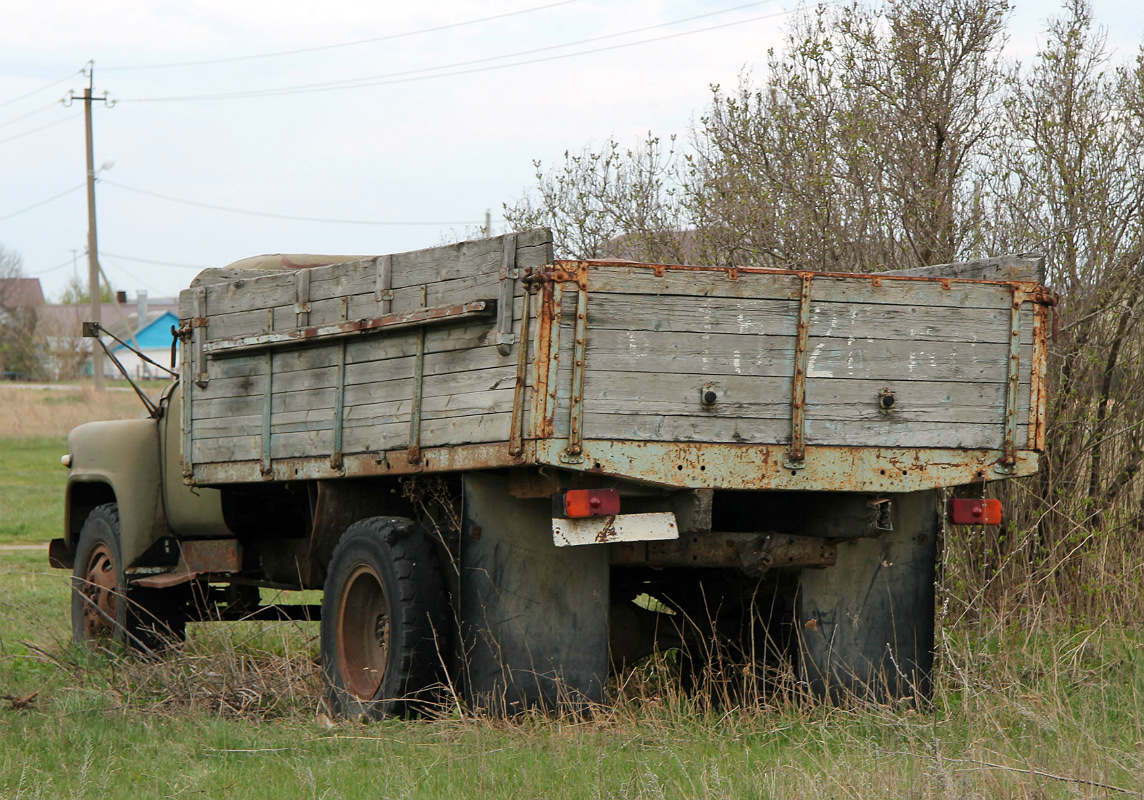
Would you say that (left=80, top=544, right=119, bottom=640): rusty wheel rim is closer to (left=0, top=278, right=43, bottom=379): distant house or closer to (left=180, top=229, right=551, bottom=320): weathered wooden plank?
(left=180, top=229, right=551, bottom=320): weathered wooden plank

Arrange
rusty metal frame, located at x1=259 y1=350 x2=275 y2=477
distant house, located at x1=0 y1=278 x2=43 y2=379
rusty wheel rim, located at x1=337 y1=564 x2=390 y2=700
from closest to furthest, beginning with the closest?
rusty wheel rim, located at x1=337 y1=564 x2=390 y2=700 < rusty metal frame, located at x1=259 y1=350 x2=275 y2=477 < distant house, located at x1=0 y1=278 x2=43 y2=379

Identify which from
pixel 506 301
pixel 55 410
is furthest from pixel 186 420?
pixel 55 410

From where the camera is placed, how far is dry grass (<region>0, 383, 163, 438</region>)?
30.6 metres

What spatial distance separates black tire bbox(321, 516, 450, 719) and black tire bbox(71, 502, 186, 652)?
2.03 metres

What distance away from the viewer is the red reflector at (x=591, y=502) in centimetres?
509

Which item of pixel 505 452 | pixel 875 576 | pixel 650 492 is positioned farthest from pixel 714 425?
pixel 875 576

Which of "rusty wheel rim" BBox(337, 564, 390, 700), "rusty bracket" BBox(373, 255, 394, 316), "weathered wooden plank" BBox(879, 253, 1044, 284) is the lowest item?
"rusty wheel rim" BBox(337, 564, 390, 700)

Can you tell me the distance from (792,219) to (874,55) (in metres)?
1.21

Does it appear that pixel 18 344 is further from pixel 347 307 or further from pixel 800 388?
pixel 800 388

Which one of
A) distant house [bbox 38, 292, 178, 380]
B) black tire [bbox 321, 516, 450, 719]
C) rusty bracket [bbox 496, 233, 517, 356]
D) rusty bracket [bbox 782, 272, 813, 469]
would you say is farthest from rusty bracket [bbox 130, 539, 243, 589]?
distant house [bbox 38, 292, 178, 380]

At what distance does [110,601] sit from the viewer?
8.42m

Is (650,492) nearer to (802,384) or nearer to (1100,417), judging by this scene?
(802,384)

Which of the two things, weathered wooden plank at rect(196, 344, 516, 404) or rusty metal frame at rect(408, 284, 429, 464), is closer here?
weathered wooden plank at rect(196, 344, 516, 404)

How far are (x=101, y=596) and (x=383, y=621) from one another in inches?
116
